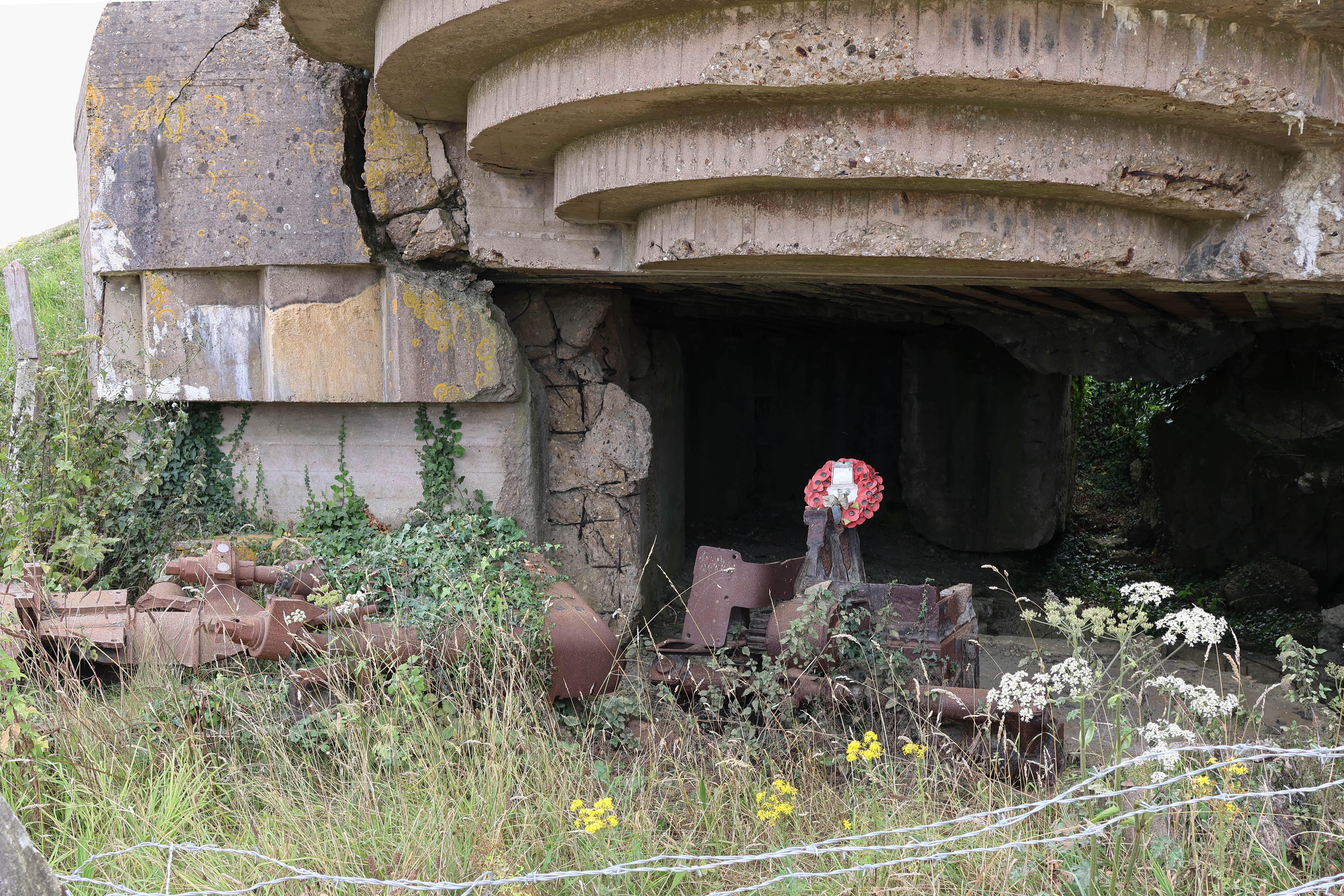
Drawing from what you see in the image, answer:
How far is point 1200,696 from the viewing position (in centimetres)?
236

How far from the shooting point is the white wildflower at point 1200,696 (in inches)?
91.4

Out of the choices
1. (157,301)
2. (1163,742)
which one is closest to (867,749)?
(1163,742)

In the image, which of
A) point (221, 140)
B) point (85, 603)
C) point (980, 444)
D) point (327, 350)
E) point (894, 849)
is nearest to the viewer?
point (894, 849)

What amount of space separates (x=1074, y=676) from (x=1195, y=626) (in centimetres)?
31

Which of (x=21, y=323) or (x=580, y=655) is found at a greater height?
(x=21, y=323)

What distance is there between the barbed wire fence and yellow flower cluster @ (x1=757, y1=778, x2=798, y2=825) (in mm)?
95

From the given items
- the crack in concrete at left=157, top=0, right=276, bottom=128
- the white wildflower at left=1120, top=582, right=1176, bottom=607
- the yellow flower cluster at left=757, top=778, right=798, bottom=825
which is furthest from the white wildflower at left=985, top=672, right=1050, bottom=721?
the crack in concrete at left=157, top=0, right=276, bottom=128

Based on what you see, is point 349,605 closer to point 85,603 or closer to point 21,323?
point 85,603

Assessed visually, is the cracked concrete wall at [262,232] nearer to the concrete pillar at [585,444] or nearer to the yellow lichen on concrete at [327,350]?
the yellow lichen on concrete at [327,350]

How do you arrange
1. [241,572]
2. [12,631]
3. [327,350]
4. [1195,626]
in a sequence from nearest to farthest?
[1195,626], [12,631], [241,572], [327,350]

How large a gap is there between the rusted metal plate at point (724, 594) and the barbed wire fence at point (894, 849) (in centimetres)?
133

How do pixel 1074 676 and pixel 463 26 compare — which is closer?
pixel 1074 676

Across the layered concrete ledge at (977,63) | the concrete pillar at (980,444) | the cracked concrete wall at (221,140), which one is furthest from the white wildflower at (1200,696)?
the concrete pillar at (980,444)

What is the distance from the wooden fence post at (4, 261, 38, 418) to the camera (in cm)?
420
